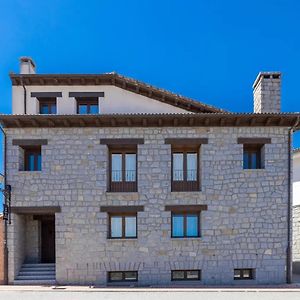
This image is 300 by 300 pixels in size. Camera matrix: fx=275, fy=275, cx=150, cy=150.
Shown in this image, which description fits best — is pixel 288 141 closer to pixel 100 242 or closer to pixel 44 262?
pixel 100 242

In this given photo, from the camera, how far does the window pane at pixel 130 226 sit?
1258cm

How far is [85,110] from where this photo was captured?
Answer: 539 inches

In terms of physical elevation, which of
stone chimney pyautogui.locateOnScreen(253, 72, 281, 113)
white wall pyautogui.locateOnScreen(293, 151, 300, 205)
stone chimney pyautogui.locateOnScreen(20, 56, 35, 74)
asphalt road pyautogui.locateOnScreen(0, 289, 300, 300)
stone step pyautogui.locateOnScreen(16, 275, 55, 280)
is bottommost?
stone step pyautogui.locateOnScreen(16, 275, 55, 280)

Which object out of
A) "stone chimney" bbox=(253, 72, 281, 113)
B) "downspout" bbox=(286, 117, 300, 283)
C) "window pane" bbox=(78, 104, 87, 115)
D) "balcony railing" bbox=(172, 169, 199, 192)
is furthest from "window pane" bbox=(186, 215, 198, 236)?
"window pane" bbox=(78, 104, 87, 115)

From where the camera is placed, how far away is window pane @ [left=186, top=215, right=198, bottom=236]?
12609 millimetres

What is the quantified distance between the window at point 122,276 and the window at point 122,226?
1583 millimetres

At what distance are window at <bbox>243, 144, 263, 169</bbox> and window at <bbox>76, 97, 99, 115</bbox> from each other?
24.7 ft

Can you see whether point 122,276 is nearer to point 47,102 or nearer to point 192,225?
point 192,225

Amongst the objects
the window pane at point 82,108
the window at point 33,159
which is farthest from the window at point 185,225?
the window at point 33,159

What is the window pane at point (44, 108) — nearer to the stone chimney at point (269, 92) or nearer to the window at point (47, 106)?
the window at point (47, 106)

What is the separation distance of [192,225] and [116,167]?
4.42m

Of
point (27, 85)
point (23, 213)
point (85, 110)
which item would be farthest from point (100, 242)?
point (27, 85)

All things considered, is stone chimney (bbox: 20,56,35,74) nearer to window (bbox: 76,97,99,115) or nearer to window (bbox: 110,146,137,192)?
window (bbox: 76,97,99,115)

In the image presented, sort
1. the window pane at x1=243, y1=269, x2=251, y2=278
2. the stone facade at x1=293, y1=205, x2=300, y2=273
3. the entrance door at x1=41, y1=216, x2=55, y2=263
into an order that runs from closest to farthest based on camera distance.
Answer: the window pane at x1=243, y1=269, x2=251, y2=278 → the entrance door at x1=41, y1=216, x2=55, y2=263 → the stone facade at x1=293, y1=205, x2=300, y2=273
